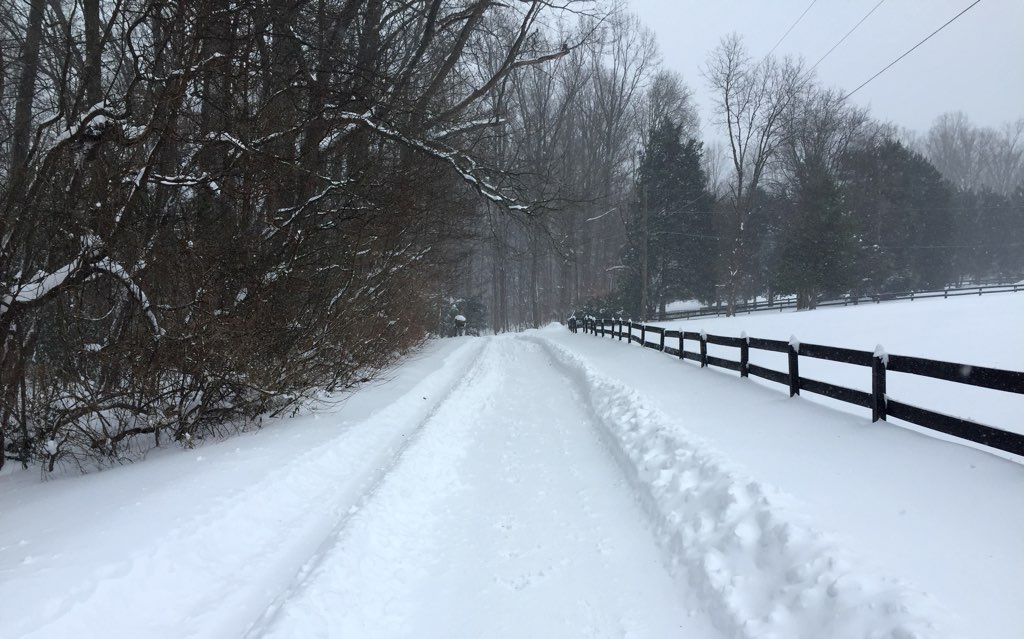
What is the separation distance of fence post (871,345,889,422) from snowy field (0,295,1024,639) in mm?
274

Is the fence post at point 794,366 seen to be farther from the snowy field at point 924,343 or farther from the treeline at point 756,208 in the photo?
the treeline at point 756,208

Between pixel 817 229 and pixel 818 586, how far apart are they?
3648 centimetres

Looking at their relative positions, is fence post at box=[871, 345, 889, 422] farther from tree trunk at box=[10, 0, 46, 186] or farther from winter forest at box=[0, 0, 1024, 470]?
tree trunk at box=[10, 0, 46, 186]

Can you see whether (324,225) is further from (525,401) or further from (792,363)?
(792,363)

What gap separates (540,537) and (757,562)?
1.69 meters

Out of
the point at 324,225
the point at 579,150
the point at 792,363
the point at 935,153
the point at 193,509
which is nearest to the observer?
the point at 193,509

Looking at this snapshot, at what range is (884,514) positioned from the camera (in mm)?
3697

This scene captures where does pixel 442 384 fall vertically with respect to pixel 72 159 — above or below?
below

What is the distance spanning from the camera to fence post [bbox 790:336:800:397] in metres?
7.61

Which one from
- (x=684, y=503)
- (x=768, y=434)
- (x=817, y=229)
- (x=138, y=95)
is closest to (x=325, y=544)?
(x=684, y=503)

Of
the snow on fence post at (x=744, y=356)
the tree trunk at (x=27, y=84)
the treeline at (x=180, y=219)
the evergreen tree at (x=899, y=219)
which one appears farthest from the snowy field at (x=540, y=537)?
the evergreen tree at (x=899, y=219)

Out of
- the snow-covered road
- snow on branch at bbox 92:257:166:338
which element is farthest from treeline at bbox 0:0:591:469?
the snow-covered road

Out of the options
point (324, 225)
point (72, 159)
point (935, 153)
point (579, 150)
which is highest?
point (935, 153)

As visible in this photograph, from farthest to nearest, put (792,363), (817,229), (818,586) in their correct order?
(817,229), (792,363), (818,586)
